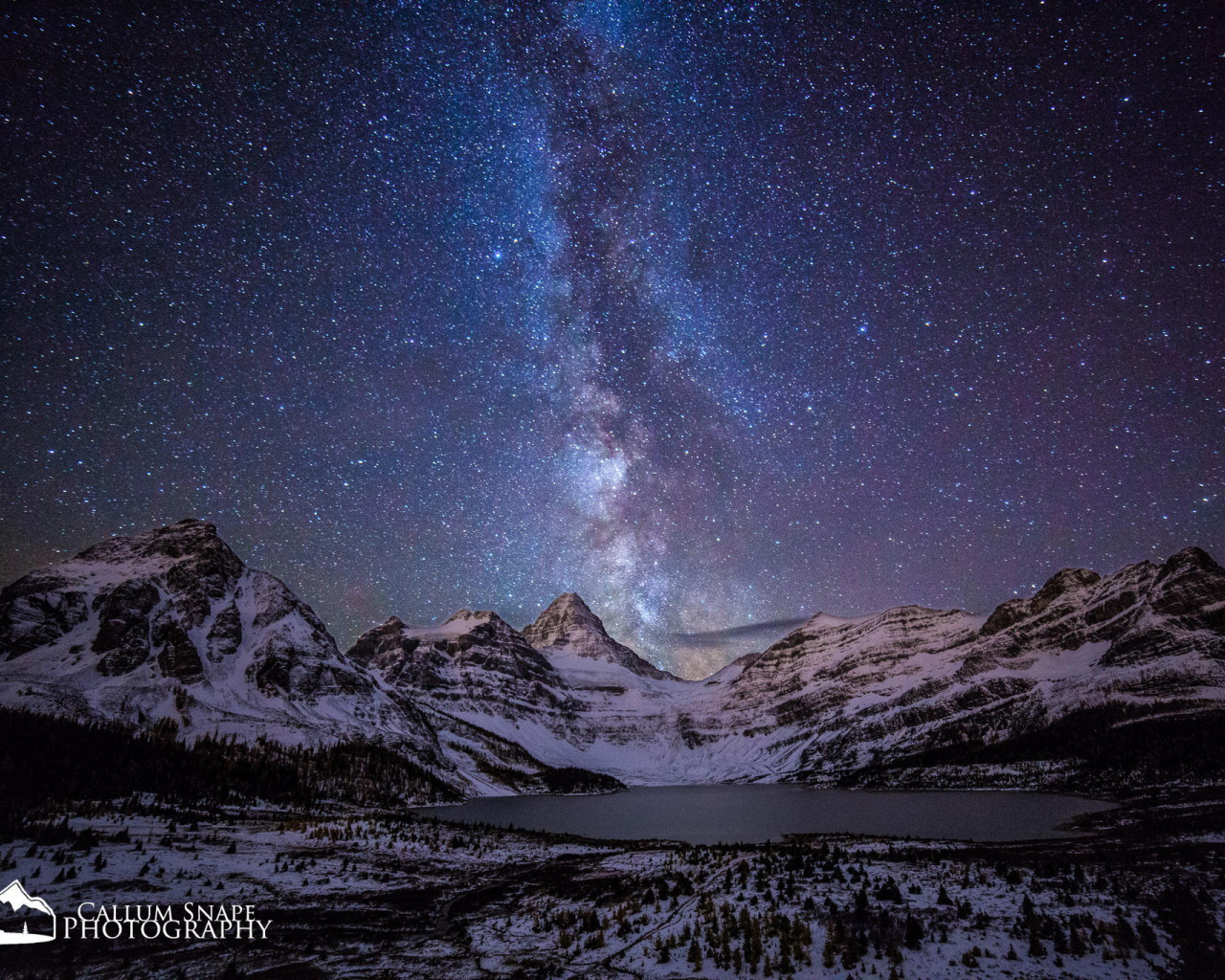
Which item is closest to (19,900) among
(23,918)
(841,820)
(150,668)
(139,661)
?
(23,918)

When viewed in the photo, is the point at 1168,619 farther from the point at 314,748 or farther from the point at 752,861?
the point at 314,748

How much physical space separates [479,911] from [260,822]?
4334 centimetres

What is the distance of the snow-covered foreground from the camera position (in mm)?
17453

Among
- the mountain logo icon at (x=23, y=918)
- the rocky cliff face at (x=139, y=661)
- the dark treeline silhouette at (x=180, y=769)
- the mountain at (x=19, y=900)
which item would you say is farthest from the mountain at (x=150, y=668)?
the mountain logo icon at (x=23, y=918)

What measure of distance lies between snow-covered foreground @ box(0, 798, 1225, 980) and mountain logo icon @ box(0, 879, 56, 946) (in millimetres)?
1046

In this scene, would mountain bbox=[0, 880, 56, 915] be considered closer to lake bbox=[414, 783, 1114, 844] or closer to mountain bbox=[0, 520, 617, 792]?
lake bbox=[414, 783, 1114, 844]

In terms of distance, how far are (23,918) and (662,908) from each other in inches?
918

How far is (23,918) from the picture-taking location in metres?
20.8

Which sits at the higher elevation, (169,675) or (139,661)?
(139,661)

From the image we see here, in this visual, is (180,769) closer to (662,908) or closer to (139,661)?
(139,661)

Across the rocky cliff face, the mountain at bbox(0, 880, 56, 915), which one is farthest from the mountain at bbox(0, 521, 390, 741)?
the mountain at bbox(0, 880, 56, 915)

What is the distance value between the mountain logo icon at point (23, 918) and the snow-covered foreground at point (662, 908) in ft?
3.43

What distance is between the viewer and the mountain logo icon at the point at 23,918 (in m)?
19.0

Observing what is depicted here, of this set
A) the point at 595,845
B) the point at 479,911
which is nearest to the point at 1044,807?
the point at 595,845
